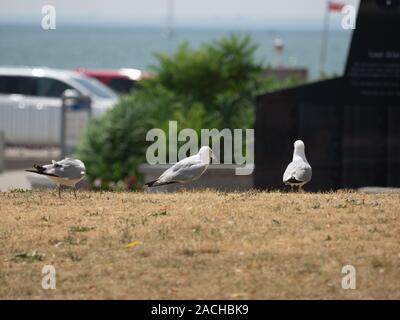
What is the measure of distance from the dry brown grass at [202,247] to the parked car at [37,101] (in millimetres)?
16059

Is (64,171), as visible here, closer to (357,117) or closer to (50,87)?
(357,117)

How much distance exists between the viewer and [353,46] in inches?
757

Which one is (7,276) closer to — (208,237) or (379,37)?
(208,237)

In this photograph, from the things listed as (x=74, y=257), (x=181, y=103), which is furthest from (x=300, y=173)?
(x=181, y=103)

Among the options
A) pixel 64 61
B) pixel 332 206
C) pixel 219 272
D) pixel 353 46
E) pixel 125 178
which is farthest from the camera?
pixel 64 61

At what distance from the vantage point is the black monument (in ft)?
63.3

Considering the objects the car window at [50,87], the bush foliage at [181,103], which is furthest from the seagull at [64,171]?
the car window at [50,87]

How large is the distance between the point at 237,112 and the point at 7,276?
15686mm

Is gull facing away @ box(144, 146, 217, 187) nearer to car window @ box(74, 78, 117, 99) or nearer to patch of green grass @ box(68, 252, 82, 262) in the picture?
patch of green grass @ box(68, 252, 82, 262)

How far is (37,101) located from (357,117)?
42.6ft

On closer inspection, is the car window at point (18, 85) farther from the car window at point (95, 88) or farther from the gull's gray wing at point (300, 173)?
the gull's gray wing at point (300, 173)

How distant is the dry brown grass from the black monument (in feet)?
22.7

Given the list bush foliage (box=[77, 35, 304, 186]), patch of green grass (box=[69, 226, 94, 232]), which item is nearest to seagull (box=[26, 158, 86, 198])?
patch of green grass (box=[69, 226, 94, 232])

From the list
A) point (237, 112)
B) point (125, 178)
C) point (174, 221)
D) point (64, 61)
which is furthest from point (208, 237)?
point (64, 61)
